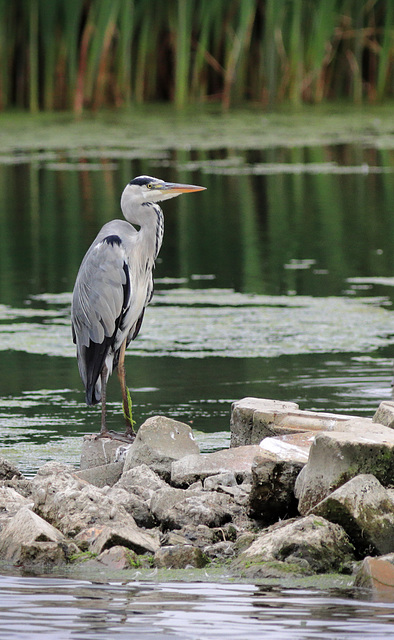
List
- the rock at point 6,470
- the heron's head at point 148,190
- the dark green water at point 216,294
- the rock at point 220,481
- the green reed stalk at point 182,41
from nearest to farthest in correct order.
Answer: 1. the rock at point 220,481
2. the rock at point 6,470
3. the heron's head at point 148,190
4. the dark green water at point 216,294
5. the green reed stalk at point 182,41

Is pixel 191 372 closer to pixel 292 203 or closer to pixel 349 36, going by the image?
pixel 292 203

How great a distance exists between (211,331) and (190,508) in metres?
4.36

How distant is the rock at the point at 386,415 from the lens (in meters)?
5.86

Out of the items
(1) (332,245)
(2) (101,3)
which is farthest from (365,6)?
(1) (332,245)

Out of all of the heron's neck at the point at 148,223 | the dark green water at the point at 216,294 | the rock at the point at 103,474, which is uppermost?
the heron's neck at the point at 148,223

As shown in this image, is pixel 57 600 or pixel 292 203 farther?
pixel 292 203

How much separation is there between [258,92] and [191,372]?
1720 centimetres

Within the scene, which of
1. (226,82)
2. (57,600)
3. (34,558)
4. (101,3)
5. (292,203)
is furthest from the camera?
(226,82)

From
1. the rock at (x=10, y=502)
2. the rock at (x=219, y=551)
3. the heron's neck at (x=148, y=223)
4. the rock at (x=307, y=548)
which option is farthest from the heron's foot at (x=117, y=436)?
the rock at (x=307, y=548)

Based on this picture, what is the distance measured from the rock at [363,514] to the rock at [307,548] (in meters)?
0.05

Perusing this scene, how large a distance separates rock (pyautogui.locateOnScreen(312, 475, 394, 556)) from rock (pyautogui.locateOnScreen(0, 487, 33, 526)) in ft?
4.35

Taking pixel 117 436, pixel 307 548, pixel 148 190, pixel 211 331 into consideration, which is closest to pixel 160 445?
pixel 117 436

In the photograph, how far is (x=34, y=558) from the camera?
5137mm

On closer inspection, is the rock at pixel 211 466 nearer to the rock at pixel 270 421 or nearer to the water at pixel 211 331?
the rock at pixel 270 421
